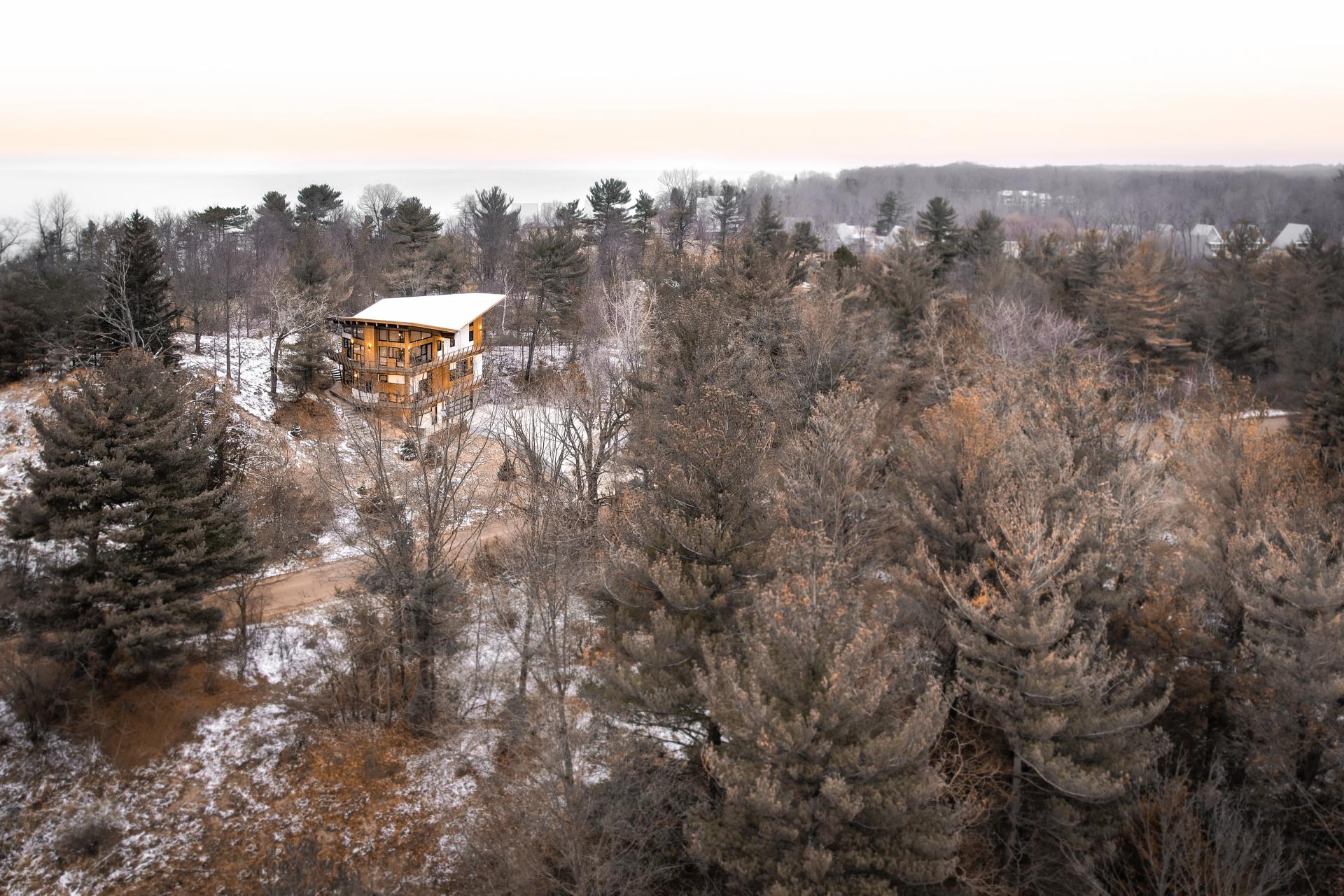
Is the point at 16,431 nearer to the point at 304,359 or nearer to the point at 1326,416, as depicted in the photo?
the point at 304,359

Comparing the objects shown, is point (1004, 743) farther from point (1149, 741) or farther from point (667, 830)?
point (667, 830)

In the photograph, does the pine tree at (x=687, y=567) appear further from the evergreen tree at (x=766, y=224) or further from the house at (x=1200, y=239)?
the house at (x=1200, y=239)

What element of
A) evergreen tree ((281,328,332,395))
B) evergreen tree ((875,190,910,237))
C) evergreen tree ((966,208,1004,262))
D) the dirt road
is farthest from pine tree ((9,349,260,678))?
evergreen tree ((875,190,910,237))

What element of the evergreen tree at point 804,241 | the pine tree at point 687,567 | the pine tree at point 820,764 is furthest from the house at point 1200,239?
the pine tree at point 820,764

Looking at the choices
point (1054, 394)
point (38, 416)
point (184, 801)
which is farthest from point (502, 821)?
point (1054, 394)

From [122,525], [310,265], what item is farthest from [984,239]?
[122,525]

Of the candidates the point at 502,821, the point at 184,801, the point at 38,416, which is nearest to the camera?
the point at 502,821

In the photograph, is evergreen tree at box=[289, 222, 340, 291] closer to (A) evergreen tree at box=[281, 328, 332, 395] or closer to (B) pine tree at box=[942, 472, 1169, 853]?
(A) evergreen tree at box=[281, 328, 332, 395]
